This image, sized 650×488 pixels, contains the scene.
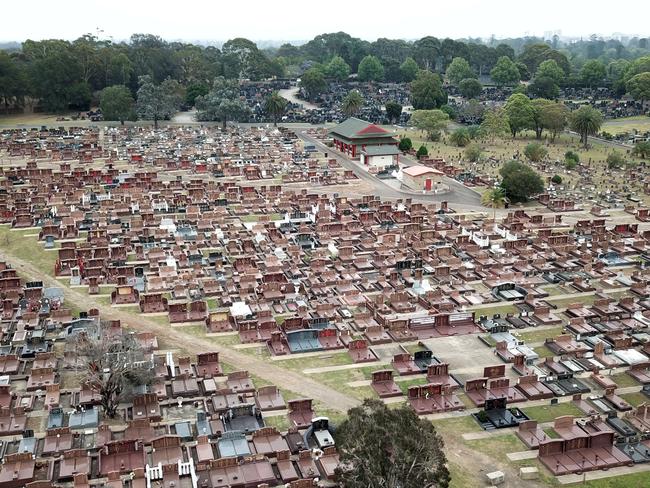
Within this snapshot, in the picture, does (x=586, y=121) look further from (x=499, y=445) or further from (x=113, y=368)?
(x=113, y=368)

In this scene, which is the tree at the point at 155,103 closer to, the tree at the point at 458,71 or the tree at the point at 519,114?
the tree at the point at 519,114

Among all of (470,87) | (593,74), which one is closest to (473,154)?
(470,87)

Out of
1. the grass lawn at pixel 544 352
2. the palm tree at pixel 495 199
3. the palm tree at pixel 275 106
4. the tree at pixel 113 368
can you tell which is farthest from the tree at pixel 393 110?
the tree at pixel 113 368

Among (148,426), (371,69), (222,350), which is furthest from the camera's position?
(371,69)

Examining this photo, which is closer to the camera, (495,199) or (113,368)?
(113,368)

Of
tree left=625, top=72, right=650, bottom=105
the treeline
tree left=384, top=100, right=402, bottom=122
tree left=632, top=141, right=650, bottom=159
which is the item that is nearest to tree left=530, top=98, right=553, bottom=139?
tree left=632, top=141, right=650, bottom=159

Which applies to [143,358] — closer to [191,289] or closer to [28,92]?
[191,289]
